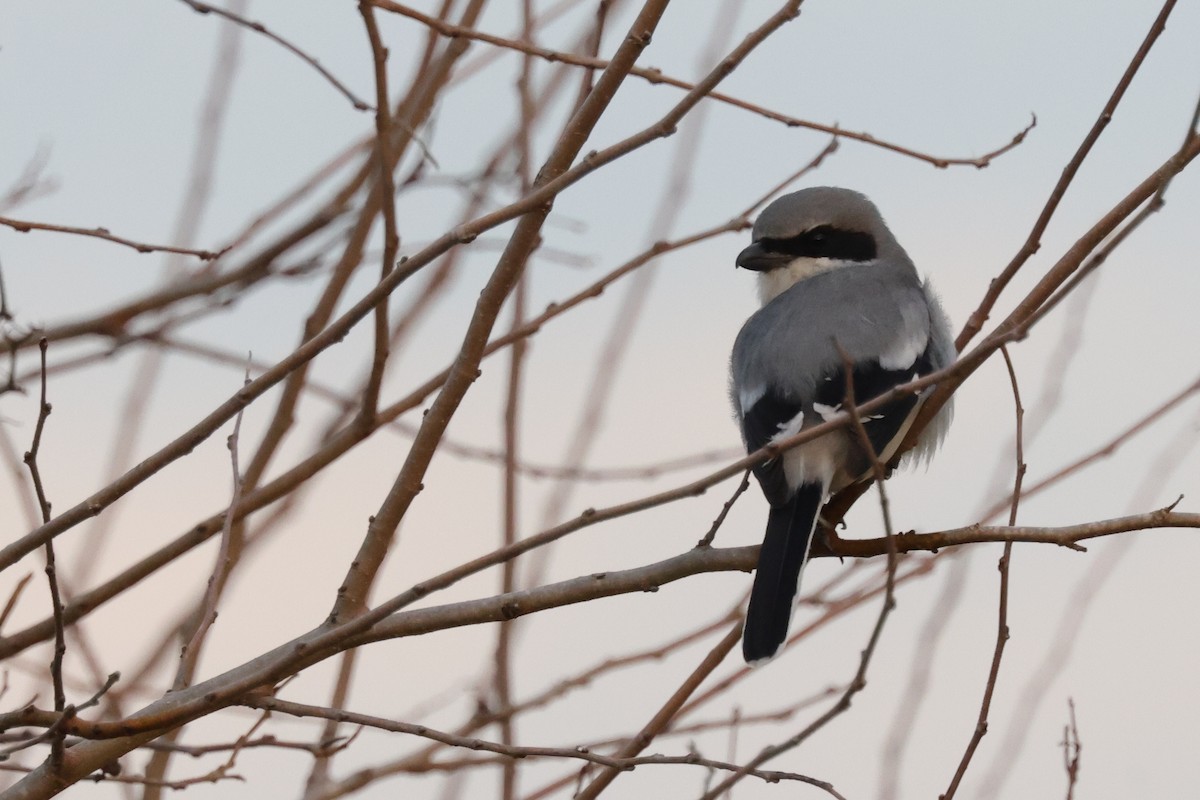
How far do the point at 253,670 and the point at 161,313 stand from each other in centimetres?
133

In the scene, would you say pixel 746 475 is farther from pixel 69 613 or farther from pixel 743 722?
pixel 69 613

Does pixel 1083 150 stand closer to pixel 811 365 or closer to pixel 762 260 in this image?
pixel 811 365

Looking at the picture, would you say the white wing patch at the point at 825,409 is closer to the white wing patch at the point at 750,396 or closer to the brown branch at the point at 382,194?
the white wing patch at the point at 750,396

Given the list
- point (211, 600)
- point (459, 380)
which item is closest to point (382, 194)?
point (459, 380)

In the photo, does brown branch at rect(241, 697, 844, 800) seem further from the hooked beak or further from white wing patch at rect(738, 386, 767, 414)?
the hooked beak

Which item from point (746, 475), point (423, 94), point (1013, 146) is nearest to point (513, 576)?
point (746, 475)

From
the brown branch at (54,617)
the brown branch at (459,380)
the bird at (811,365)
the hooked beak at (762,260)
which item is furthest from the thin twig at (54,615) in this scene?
the hooked beak at (762,260)

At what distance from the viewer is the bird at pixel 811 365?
2.81 meters

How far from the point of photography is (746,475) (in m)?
2.78

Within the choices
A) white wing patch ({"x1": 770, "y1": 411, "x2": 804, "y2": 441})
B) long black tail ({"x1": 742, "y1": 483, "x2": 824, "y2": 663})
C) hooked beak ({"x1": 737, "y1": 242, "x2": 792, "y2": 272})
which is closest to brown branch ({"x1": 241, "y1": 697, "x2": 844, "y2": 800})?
long black tail ({"x1": 742, "y1": 483, "x2": 824, "y2": 663})

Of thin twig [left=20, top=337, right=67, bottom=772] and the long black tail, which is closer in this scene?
thin twig [left=20, top=337, right=67, bottom=772]

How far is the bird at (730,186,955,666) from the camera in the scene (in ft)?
9.22

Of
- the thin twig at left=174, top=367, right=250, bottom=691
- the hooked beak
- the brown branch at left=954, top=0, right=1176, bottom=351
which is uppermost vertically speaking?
the hooked beak

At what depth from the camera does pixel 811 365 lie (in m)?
3.14
